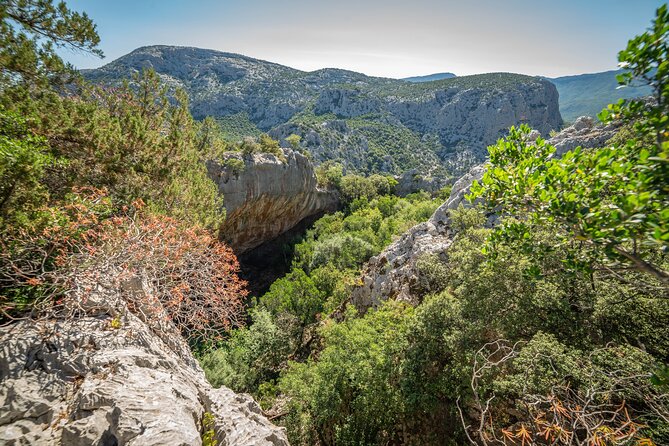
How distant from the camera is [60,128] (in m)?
7.97

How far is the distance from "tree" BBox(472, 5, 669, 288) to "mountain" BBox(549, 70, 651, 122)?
138 meters

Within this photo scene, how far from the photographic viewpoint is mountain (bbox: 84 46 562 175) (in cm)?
7825

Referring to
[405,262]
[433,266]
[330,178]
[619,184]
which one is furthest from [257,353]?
[330,178]

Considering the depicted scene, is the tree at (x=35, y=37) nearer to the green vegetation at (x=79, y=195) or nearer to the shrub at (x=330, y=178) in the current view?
the green vegetation at (x=79, y=195)

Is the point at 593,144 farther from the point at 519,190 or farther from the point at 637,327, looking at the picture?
the point at 519,190

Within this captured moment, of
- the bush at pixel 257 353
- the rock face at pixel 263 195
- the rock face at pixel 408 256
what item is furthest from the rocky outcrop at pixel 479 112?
the bush at pixel 257 353

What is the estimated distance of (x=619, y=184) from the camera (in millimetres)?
2822

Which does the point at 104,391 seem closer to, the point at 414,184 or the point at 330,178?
the point at 330,178

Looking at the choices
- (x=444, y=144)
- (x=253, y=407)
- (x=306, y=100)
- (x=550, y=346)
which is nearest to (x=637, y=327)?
(x=550, y=346)

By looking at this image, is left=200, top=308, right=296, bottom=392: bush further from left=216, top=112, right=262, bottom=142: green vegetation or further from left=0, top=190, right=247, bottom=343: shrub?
left=216, top=112, right=262, bottom=142: green vegetation

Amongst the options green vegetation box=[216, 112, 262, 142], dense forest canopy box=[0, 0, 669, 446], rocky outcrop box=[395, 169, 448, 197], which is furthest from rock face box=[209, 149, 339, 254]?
green vegetation box=[216, 112, 262, 142]

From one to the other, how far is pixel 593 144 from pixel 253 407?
25.2 metres

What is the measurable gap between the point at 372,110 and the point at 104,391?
105321 millimetres

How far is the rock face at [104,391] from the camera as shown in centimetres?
370
